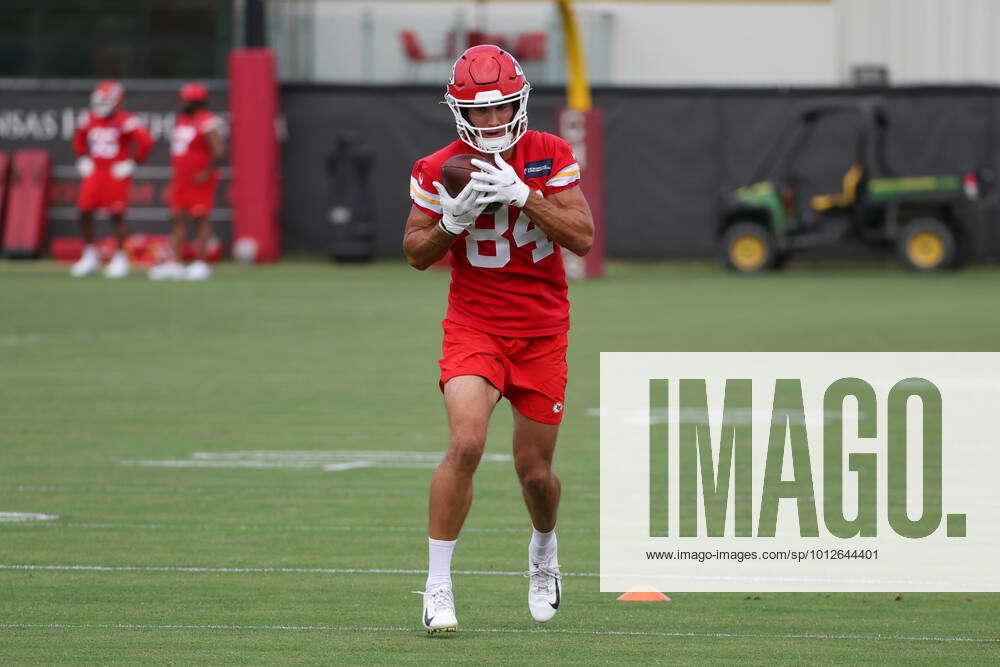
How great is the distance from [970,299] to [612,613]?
14.2 m

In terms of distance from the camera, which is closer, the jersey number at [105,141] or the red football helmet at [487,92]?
the red football helmet at [487,92]

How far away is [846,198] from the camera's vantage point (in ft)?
79.0

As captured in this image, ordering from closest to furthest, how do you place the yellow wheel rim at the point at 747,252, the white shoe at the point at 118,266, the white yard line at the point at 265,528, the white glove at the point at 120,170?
the white yard line at the point at 265,528 → the white shoe at the point at 118,266 → the white glove at the point at 120,170 → the yellow wheel rim at the point at 747,252

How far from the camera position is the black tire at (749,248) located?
24.2m

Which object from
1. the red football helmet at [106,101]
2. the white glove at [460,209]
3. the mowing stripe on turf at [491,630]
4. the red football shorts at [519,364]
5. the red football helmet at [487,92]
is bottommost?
the mowing stripe on turf at [491,630]

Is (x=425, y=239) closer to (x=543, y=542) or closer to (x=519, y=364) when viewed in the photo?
(x=519, y=364)

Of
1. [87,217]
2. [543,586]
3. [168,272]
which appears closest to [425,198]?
[543,586]

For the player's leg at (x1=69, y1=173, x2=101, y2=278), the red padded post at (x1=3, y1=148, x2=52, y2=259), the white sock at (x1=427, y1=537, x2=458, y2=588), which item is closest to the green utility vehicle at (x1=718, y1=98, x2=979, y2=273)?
the player's leg at (x1=69, y1=173, x2=101, y2=278)

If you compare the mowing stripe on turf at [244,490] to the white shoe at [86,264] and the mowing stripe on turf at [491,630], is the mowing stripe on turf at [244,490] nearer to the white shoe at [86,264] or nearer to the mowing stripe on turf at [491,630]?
the mowing stripe on turf at [491,630]

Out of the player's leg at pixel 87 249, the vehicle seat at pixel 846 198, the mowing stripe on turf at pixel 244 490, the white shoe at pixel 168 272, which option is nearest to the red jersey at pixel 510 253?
the mowing stripe on turf at pixel 244 490

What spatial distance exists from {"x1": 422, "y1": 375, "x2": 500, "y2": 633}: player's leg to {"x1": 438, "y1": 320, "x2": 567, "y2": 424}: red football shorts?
100 millimetres

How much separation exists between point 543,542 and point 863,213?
61.6 feet

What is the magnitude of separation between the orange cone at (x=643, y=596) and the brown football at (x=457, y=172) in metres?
1.44

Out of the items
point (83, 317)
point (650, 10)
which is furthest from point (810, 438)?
point (650, 10)
